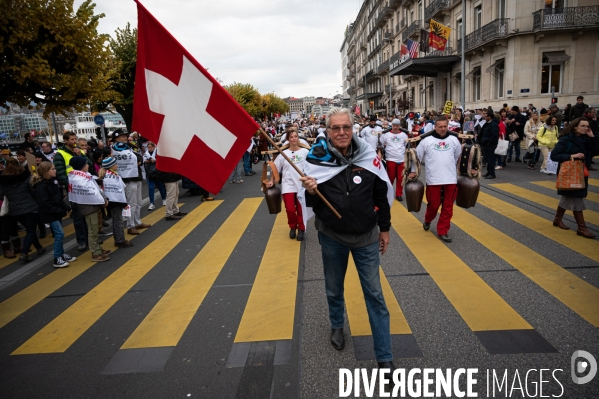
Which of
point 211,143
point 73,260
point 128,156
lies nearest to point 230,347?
point 211,143

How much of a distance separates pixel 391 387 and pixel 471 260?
3061mm

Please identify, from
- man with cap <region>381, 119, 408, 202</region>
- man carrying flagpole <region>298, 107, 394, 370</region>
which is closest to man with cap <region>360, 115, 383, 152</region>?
man with cap <region>381, 119, 408, 202</region>

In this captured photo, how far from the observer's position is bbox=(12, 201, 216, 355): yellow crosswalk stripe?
3957 millimetres

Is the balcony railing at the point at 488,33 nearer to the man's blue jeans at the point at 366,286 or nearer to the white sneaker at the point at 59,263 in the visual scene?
the man's blue jeans at the point at 366,286

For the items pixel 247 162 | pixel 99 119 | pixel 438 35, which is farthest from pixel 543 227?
pixel 438 35

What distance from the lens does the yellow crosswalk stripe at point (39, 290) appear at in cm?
484

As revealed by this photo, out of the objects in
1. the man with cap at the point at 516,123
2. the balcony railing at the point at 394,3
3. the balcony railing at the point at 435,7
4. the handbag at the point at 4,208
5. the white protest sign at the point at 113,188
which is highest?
the balcony railing at the point at 394,3

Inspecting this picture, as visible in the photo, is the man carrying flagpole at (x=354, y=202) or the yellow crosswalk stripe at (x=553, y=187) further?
the yellow crosswalk stripe at (x=553, y=187)

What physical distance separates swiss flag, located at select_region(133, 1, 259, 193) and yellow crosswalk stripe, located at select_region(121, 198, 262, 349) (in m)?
1.55

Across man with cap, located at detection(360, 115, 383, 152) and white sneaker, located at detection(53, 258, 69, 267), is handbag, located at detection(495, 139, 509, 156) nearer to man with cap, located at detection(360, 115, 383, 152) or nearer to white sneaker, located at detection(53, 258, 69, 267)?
man with cap, located at detection(360, 115, 383, 152)

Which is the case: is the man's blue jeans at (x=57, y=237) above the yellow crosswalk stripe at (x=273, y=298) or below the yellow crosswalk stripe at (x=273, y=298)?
above

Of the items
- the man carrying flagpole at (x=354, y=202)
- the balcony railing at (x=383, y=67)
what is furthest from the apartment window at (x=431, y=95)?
the man carrying flagpole at (x=354, y=202)

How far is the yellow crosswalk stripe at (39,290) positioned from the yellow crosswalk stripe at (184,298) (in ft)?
5.84

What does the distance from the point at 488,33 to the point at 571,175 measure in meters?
23.3
